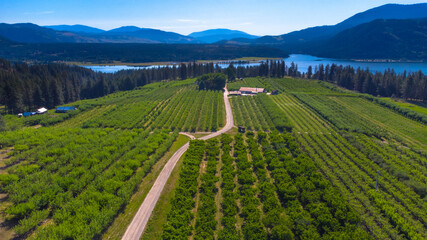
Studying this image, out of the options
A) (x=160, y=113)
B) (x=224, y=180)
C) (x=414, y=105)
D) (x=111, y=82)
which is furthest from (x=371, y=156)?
(x=111, y=82)

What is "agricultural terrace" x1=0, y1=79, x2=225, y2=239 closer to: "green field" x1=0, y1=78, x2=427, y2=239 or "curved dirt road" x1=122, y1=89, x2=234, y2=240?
"green field" x1=0, y1=78, x2=427, y2=239

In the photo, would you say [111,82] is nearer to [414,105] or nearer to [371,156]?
[371,156]

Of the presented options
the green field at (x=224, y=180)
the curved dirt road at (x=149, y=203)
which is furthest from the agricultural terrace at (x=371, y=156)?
the curved dirt road at (x=149, y=203)

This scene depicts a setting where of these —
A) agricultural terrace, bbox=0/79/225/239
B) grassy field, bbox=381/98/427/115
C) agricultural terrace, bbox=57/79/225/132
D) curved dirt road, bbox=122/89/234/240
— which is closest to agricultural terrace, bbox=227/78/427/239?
grassy field, bbox=381/98/427/115

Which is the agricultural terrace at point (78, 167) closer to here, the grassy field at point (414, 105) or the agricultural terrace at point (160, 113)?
the agricultural terrace at point (160, 113)

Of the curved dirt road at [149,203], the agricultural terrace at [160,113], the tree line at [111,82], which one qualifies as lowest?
the curved dirt road at [149,203]

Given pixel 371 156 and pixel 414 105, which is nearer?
pixel 371 156

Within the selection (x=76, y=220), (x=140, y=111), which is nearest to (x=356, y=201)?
(x=76, y=220)

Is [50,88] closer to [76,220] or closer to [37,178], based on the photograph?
[37,178]
